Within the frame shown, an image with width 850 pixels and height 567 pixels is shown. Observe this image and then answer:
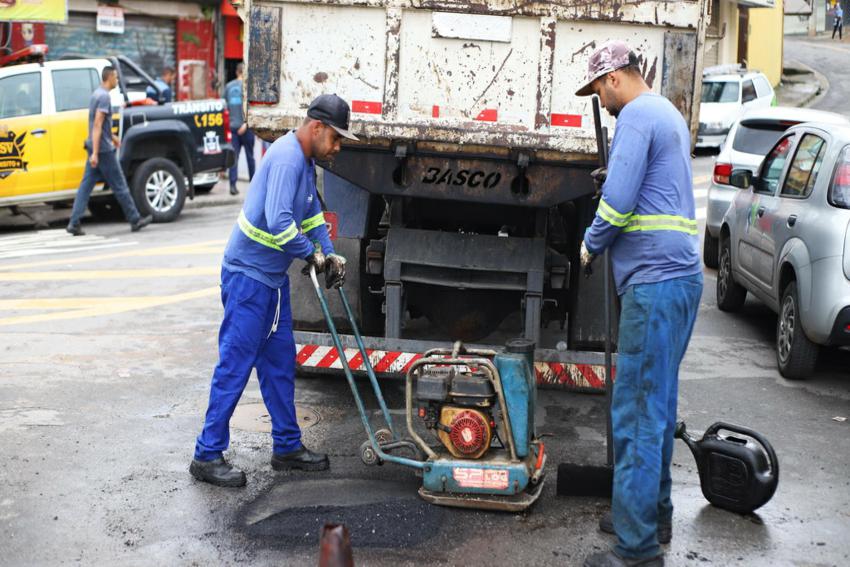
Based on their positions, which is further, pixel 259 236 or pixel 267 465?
pixel 267 465

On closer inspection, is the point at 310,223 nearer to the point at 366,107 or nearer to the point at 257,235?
the point at 257,235

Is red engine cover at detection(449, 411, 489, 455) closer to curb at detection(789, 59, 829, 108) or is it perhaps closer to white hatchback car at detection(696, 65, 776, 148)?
white hatchback car at detection(696, 65, 776, 148)

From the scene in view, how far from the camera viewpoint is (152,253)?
43.0ft

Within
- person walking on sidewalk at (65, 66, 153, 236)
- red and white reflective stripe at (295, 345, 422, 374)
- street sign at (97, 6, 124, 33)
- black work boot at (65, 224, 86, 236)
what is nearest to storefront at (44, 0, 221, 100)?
street sign at (97, 6, 124, 33)

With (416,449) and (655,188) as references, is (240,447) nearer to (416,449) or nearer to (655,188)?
(416,449)

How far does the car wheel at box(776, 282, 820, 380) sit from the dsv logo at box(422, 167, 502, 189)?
275 centimetres

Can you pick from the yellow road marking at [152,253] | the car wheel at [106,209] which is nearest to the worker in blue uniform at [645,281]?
the yellow road marking at [152,253]

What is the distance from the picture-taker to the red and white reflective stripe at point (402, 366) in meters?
6.41

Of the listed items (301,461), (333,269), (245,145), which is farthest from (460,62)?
(245,145)

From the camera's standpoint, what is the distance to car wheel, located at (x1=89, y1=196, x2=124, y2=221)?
54.0ft

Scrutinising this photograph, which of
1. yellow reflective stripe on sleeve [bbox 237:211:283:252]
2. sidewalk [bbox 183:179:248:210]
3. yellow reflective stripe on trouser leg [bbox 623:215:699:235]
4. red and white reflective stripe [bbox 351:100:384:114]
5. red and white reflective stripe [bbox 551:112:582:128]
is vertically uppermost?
red and white reflective stripe [bbox 351:100:384:114]

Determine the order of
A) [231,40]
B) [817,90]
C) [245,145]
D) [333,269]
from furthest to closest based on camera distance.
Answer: [817,90] < [231,40] < [245,145] < [333,269]

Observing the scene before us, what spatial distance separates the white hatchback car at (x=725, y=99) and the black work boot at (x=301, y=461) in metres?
19.5

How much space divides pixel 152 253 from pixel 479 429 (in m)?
8.37
